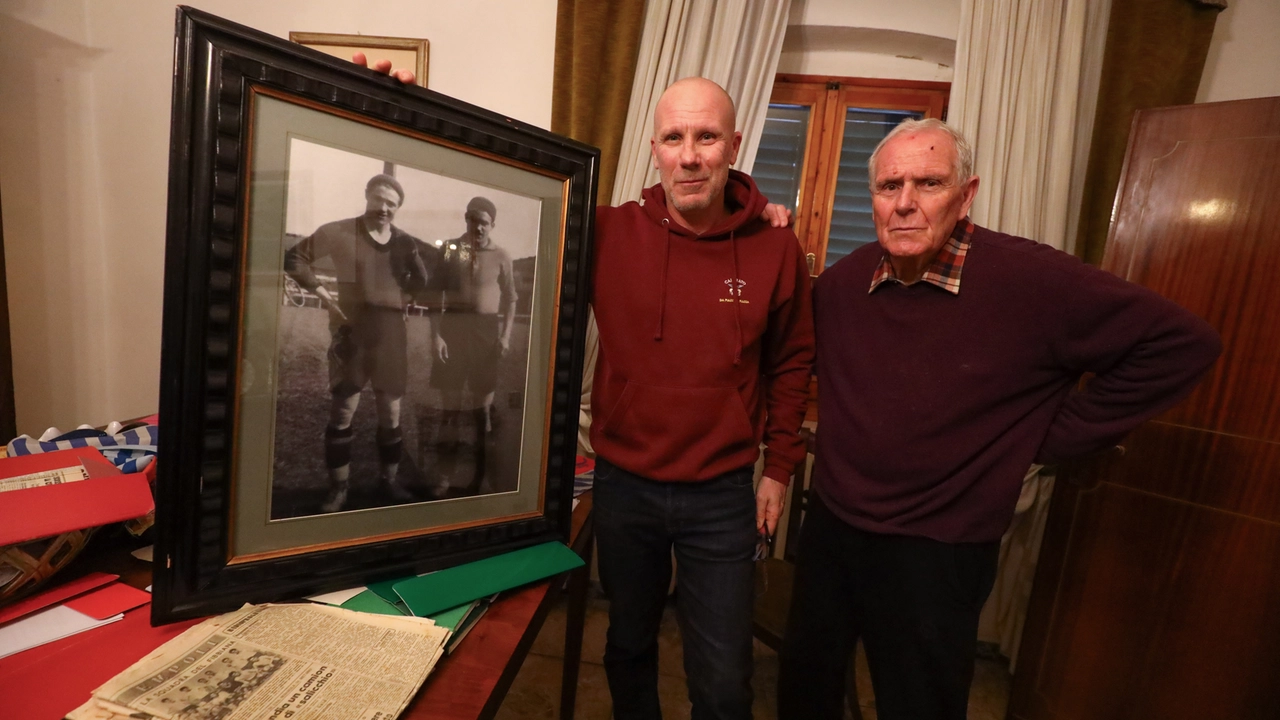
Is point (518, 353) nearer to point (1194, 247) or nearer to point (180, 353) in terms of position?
point (180, 353)

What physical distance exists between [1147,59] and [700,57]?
4.69 ft

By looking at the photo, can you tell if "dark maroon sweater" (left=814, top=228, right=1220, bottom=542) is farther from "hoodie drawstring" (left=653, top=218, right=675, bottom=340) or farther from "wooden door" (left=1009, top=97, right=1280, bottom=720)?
"wooden door" (left=1009, top=97, right=1280, bottom=720)

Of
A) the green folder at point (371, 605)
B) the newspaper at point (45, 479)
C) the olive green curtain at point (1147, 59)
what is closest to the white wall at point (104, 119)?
the newspaper at point (45, 479)

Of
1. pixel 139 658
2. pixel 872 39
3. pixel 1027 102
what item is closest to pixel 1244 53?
pixel 1027 102

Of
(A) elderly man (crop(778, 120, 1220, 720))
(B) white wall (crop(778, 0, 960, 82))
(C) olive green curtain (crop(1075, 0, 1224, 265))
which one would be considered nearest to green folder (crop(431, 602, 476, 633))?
(A) elderly man (crop(778, 120, 1220, 720))

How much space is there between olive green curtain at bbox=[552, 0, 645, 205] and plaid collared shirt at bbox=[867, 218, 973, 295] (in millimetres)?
1162

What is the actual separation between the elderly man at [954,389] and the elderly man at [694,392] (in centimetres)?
19

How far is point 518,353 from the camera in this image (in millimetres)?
901

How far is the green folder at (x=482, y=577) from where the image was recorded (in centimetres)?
76

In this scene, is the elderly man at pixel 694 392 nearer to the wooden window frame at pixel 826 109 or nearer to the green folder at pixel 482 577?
the green folder at pixel 482 577

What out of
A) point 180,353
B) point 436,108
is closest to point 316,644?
point 180,353

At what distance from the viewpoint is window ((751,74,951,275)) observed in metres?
2.04

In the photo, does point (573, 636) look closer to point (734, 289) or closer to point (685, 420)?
point (685, 420)

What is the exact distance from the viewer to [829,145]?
81.7 inches
